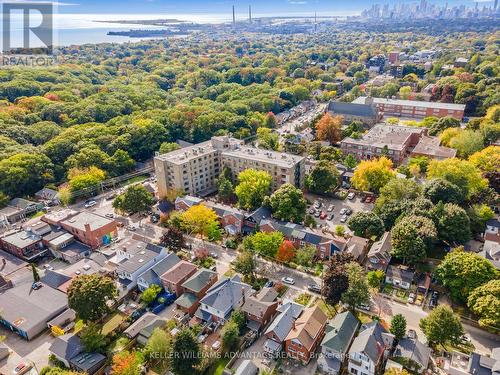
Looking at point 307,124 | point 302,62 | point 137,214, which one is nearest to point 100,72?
point 302,62

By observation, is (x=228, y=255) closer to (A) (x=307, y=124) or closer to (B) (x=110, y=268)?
(B) (x=110, y=268)

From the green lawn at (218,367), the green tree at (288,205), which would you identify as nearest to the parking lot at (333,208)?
the green tree at (288,205)

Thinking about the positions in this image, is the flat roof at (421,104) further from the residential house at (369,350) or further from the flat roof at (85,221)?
the residential house at (369,350)

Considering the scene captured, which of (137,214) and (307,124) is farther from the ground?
(307,124)

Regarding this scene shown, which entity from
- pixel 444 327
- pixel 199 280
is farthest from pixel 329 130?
pixel 444 327

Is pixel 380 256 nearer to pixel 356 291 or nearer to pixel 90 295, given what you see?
pixel 356 291

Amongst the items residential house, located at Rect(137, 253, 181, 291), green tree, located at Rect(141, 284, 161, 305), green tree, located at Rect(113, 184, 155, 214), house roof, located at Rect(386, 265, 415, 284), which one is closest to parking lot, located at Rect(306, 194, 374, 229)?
house roof, located at Rect(386, 265, 415, 284)

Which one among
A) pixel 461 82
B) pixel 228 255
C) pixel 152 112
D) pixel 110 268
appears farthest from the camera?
pixel 461 82
